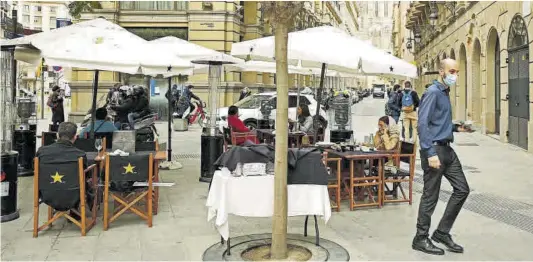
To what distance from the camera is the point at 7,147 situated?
662 cm

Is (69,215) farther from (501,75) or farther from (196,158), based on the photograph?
(501,75)

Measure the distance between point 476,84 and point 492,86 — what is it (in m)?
2.34

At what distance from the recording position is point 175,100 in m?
23.6

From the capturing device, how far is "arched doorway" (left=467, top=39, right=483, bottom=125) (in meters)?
20.2

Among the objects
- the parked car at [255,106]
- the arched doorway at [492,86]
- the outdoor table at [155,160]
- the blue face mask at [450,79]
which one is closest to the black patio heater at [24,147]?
the outdoor table at [155,160]

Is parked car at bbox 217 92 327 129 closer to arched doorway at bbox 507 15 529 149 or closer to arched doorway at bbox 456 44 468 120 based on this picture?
arched doorway at bbox 507 15 529 149

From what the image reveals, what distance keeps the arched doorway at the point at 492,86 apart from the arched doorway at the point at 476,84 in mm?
1959

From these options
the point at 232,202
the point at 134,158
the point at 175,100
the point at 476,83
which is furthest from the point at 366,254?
the point at 175,100

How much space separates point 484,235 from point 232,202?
2.98 metres

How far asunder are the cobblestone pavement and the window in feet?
55.9

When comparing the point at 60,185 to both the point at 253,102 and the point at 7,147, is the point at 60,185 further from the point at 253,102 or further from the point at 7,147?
the point at 253,102

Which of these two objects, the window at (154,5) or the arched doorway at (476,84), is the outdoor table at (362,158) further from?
the window at (154,5)

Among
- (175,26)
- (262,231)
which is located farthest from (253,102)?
(262,231)

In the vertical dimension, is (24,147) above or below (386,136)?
below
